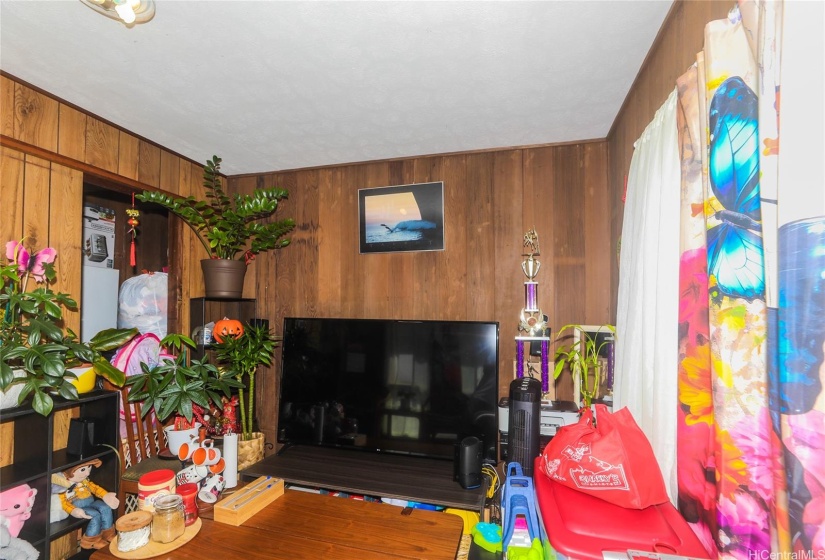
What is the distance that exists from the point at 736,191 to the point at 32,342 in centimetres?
234

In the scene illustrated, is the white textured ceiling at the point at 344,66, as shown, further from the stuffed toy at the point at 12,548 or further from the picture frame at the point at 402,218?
the stuffed toy at the point at 12,548

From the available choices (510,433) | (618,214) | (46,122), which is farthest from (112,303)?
(618,214)

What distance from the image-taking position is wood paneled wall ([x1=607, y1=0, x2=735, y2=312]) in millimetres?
1090

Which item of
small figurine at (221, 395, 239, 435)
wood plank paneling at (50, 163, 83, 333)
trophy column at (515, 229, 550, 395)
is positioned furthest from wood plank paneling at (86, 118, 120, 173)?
trophy column at (515, 229, 550, 395)

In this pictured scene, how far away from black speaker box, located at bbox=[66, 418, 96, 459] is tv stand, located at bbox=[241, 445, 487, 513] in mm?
734

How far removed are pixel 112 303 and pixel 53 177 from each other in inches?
46.9

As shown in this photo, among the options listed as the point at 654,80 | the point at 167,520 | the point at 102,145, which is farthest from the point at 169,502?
the point at 654,80

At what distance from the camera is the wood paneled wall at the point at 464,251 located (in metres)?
2.24

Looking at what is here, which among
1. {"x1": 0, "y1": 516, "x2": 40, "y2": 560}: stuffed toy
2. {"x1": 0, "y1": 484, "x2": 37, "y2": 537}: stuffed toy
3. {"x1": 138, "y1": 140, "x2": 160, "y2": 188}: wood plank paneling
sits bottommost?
{"x1": 0, "y1": 516, "x2": 40, "y2": 560}: stuffed toy

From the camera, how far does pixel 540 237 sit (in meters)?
2.29

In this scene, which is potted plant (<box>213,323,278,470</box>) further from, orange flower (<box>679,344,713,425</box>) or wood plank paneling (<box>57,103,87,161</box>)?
orange flower (<box>679,344,713,425</box>)

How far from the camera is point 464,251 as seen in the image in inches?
94.8

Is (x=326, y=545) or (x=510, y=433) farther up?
(x=510, y=433)

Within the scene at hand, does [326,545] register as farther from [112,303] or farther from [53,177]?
[112,303]
